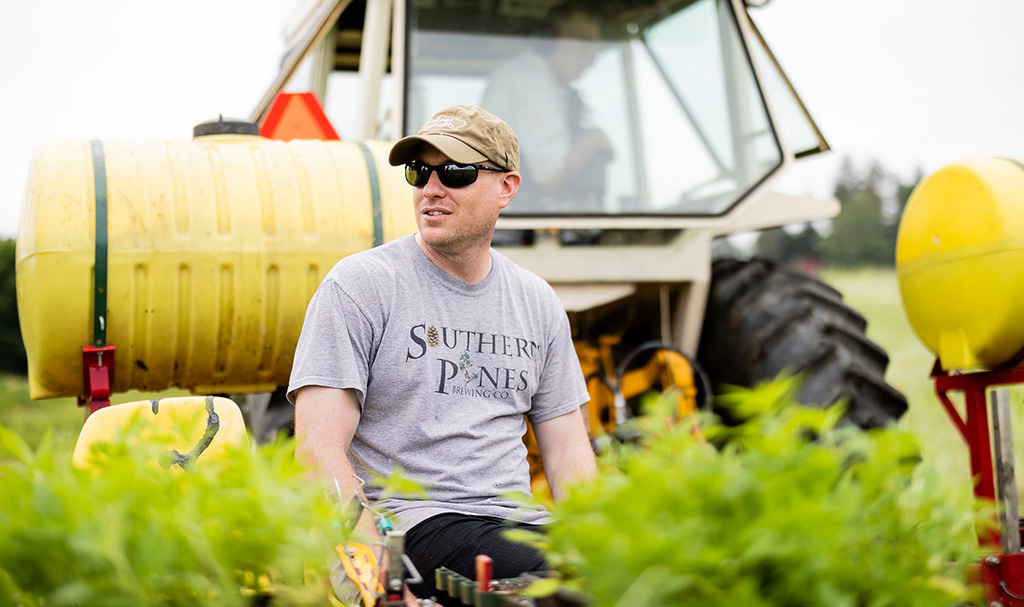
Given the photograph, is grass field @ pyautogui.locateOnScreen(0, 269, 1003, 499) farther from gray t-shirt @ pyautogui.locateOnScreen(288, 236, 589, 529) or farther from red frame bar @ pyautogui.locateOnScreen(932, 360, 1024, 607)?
gray t-shirt @ pyautogui.locateOnScreen(288, 236, 589, 529)

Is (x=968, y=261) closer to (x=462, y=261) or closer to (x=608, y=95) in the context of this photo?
(x=462, y=261)

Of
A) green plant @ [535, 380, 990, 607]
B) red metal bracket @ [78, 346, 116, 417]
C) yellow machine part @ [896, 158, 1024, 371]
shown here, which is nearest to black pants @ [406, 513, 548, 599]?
green plant @ [535, 380, 990, 607]

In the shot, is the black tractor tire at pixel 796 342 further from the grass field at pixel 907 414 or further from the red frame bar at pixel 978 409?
the red frame bar at pixel 978 409

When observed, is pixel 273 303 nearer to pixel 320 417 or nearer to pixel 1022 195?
pixel 320 417

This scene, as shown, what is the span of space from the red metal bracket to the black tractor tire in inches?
95.2

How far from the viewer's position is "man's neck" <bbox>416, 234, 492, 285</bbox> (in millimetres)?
2418

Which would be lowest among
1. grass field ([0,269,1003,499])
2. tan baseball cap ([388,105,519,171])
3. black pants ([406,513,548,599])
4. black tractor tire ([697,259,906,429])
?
grass field ([0,269,1003,499])

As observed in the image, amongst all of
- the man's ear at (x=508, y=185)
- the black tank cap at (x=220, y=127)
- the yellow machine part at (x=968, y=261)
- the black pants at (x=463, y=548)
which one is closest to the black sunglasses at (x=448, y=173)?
the man's ear at (x=508, y=185)

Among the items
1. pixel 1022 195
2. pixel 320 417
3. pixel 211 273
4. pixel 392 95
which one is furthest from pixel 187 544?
pixel 392 95

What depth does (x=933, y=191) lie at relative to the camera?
10.3ft

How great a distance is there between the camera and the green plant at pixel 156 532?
89 centimetres

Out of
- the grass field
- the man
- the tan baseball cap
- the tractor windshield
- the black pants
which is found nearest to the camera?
the black pants

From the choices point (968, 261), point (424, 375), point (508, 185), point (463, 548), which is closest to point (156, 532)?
point (463, 548)

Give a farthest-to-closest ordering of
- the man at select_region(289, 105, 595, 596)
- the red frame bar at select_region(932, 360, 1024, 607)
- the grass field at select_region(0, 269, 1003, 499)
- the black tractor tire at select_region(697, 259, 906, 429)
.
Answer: the black tractor tire at select_region(697, 259, 906, 429) → the grass field at select_region(0, 269, 1003, 499) → the red frame bar at select_region(932, 360, 1024, 607) → the man at select_region(289, 105, 595, 596)
